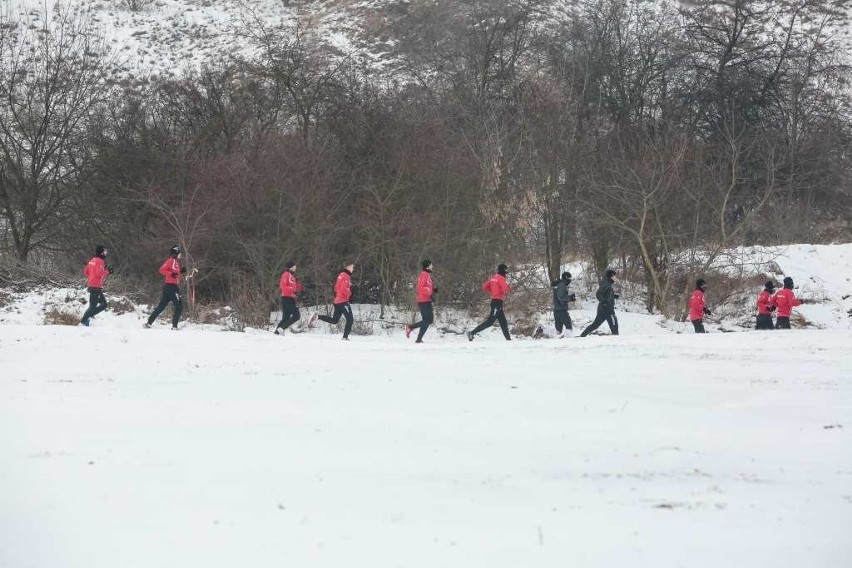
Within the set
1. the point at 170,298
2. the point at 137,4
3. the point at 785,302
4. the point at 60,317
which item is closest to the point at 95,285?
the point at 170,298

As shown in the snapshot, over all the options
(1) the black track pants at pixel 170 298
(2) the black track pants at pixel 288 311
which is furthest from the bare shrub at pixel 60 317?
(2) the black track pants at pixel 288 311

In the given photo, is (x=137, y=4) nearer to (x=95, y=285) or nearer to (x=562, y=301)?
(x=95, y=285)

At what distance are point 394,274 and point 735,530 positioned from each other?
2107cm

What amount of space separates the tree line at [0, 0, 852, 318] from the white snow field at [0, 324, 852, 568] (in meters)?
12.9

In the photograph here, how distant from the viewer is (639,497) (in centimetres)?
680

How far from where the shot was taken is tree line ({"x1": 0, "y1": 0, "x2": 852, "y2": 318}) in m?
26.3

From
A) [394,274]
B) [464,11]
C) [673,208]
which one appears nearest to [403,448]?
[394,274]

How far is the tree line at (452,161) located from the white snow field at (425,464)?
12.9 m

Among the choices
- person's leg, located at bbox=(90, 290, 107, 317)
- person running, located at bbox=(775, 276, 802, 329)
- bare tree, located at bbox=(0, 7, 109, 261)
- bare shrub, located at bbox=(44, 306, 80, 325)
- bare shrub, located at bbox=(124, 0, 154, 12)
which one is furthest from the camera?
bare shrub, located at bbox=(124, 0, 154, 12)

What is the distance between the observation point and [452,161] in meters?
26.9

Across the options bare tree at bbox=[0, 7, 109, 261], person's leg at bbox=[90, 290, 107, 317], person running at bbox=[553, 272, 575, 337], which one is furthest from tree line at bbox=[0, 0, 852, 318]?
person's leg at bbox=[90, 290, 107, 317]

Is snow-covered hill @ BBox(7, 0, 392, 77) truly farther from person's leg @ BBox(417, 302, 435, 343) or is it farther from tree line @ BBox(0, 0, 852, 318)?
person's leg @ BBox(417, 302, 435, 343)

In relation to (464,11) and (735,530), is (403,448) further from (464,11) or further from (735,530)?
(464,11)

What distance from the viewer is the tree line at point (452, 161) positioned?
86.3 feet
